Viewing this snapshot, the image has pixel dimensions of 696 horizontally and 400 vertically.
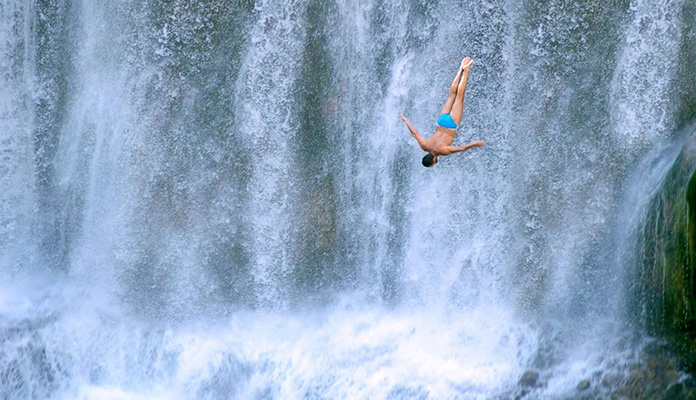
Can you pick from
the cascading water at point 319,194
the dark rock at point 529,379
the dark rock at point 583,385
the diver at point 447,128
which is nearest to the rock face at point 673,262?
the cascading water at point 319,194

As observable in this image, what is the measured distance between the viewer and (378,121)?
30.8 feet

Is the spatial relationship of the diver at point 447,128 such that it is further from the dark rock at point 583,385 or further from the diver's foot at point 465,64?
the dark rock at point 583,385

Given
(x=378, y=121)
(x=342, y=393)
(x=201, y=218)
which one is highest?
(x=378, y=121)

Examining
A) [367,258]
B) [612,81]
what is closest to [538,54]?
[612,81]

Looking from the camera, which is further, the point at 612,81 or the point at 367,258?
the point at 367,258

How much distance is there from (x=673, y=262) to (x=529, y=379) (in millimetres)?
2164

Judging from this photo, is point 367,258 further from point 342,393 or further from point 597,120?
point 597,120

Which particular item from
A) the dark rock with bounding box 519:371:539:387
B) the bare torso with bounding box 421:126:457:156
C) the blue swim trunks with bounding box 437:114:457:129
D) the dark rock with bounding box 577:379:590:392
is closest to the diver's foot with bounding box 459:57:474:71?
the blue swim trunks with bounding box 437:114:457:129

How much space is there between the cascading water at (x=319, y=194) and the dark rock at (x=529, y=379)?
54mm

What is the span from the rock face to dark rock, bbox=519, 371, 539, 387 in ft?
4.32

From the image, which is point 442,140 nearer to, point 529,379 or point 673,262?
point 673,262

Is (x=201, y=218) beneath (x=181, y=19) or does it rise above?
beneath

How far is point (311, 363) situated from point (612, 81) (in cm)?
456

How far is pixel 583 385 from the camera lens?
9008mm
